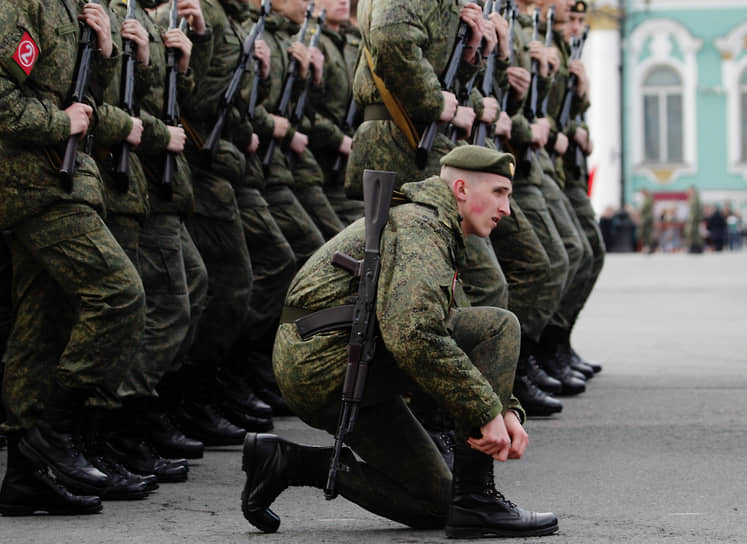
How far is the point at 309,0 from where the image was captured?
8570mm

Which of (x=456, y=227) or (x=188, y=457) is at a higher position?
(x=456, y=227)

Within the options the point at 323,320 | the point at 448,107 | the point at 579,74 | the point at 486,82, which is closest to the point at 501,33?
the point at 486,82

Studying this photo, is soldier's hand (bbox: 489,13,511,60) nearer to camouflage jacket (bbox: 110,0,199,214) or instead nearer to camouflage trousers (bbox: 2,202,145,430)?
camouflage jacket (bbox: 110,0,199,214)

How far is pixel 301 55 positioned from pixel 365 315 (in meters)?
3.83

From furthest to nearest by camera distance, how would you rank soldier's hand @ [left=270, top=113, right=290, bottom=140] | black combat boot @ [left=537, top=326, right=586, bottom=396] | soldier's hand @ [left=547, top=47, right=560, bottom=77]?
black combat boot @ [left=537, top=326, right=586, bottom=396], soldier's hand @ [left=547, top=47, right=560, bottom=77], soldier's hand @ [left=270, top=113, right=290, bottom=140]

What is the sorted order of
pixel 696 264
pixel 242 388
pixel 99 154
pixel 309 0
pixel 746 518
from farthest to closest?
pixel 696 264 → pixel 309 0 → pixel 242 388 → pixel 99 154 → pixel 746 518

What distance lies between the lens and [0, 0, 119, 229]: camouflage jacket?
510 cm

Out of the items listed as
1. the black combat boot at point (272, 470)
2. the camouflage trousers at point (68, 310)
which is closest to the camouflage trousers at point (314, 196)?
the camouflage trousers at point (68, 310)

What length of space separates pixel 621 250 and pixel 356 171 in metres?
35.1

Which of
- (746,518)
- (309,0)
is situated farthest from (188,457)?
(309,0)

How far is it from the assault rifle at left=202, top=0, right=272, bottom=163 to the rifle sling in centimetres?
101

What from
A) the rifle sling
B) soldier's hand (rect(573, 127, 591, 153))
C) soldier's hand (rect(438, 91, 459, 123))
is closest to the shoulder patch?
the rifle sling

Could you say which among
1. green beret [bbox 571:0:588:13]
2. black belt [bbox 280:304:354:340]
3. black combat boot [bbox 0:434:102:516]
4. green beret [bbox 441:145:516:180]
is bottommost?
black combat boot [bbox 0:434:102:516]

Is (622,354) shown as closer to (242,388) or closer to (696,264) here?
(242,388)
